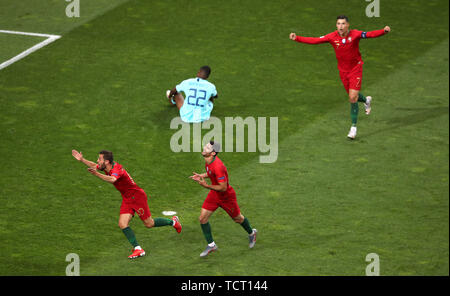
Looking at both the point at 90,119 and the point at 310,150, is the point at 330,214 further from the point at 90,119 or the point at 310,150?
the point at 90,119

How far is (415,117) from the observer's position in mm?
17016

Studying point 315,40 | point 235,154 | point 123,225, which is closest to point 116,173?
point 123,225

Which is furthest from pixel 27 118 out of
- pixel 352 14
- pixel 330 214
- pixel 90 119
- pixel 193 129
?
pixel 352 14

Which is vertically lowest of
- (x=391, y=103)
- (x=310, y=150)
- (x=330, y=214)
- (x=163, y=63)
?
(x=330, y=214)

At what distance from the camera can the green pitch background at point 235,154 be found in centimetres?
1250

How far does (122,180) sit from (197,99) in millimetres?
4754

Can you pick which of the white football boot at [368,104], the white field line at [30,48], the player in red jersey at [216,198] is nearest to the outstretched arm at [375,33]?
the white football boot at [368,104]

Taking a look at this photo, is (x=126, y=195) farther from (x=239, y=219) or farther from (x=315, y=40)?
(x=315, y=40)

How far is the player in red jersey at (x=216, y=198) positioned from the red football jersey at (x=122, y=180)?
3.94 feet

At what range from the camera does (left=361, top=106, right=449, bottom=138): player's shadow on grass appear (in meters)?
16.7

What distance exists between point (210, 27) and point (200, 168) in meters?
7.30

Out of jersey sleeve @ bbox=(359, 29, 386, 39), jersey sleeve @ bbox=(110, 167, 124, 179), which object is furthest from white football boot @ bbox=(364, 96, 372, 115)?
jersey sleeve @ bbox=(110, 167, 124, 179)

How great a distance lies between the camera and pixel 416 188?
1432 cm

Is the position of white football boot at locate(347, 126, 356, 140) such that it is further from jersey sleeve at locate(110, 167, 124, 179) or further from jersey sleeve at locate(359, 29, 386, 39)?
jersey sleeve at locate(110, 167, 124, 179)
